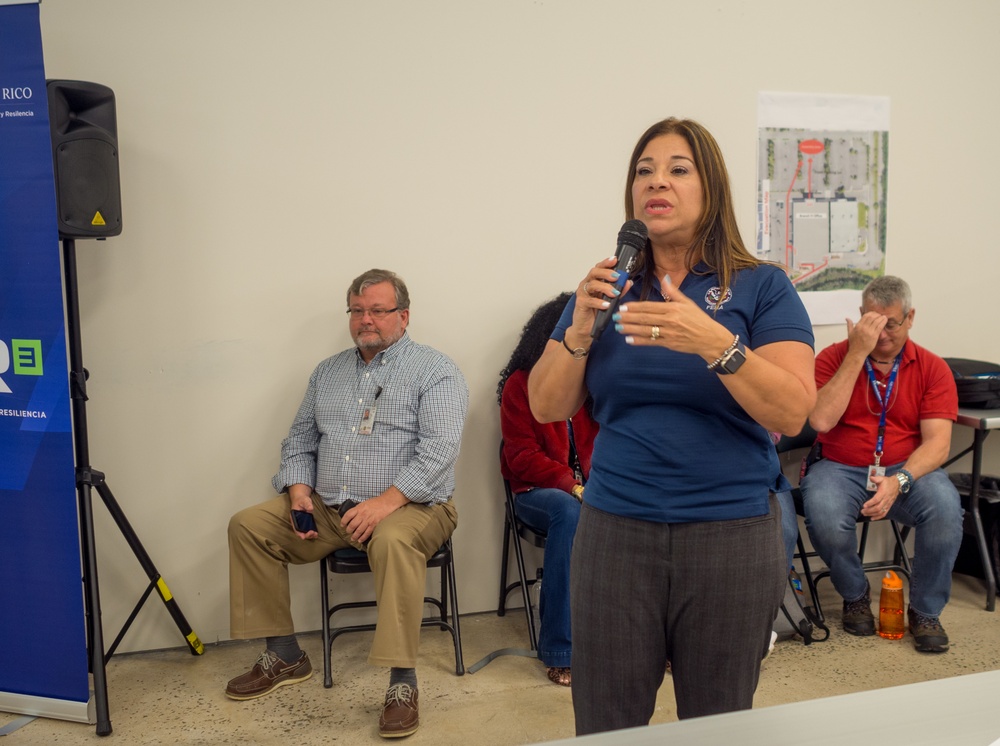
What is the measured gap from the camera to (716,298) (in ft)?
4.85

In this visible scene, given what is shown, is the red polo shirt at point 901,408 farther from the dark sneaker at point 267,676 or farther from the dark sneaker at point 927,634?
the dark sneaker at point 267,676

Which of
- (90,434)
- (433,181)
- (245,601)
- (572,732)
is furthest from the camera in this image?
(433,181)

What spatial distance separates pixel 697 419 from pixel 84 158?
219cm

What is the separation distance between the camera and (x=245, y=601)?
3.02 metres

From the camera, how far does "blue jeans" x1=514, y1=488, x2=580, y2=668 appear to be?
3.07 meters

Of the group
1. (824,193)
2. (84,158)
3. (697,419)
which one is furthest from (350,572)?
(824,193)

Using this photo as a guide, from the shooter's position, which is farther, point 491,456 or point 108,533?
point 491,456

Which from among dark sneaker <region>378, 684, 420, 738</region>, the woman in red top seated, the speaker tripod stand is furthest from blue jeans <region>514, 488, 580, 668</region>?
the speaker tripod stand

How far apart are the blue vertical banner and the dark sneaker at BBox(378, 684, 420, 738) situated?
0.94 m

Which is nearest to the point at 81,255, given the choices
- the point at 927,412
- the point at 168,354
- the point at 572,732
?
the point at 168,354

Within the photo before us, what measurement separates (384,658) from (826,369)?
2.08 metres

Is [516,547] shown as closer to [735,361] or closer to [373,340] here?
[373,340]

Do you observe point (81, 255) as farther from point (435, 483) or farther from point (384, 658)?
point (384, 658)

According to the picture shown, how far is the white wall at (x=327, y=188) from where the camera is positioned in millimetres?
3232
